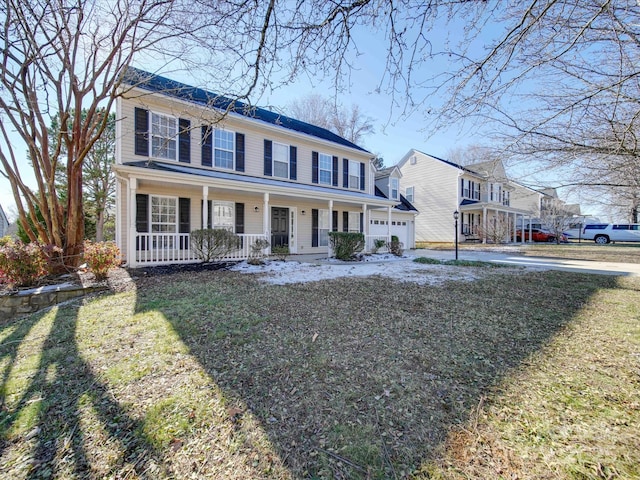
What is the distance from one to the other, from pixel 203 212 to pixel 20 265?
4.21 meters

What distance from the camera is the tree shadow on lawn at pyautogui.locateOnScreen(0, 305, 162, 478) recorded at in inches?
66.8

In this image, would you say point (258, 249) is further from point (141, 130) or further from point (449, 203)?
point (449, 203)

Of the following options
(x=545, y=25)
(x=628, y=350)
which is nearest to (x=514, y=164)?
(x=545, y=25)

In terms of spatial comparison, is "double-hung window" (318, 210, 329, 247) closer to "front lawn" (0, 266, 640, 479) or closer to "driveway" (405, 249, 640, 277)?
"driveway" (405, 249, 640, 277)

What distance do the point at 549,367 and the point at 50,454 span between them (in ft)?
13.2

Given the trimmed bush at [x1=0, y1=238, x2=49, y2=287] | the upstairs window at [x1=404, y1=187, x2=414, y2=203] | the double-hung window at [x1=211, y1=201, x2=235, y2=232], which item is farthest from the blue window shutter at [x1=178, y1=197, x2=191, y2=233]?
the upstairs window at [x1=404, y1=187, x2=414, y2=203]

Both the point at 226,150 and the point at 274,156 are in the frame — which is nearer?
the point at 226,150

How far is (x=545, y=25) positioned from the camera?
354 cm

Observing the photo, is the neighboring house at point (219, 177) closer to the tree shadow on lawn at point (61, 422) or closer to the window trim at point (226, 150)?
the window trim at point (226, 150)

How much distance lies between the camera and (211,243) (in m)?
8.92

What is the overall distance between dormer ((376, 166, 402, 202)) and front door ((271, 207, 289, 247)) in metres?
7.34

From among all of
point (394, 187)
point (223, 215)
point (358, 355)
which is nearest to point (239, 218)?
point (223, 215)

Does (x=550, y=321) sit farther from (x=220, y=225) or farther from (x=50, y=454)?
(x=220, y=225)

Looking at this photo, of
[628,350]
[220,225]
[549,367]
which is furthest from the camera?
[220,225]
